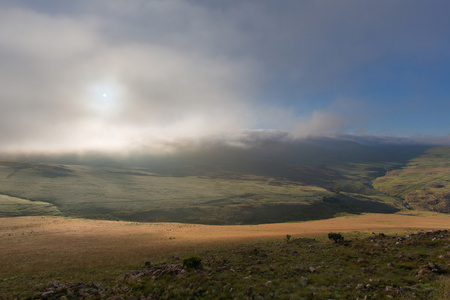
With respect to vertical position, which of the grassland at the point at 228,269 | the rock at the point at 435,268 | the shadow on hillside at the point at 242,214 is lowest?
the shadow on hillside at the point at 242,214

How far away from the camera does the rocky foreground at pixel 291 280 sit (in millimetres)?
11484

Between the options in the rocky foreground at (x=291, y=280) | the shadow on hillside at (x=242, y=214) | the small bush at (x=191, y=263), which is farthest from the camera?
the shadow on hillside at (x=242, y=214)

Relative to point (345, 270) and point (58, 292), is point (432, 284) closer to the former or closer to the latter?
point (345, 270)

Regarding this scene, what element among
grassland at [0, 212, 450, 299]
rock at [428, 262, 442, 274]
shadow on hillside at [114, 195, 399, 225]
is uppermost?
rock at [428, 262, 442, 274]

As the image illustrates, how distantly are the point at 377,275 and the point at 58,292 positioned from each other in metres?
20.3

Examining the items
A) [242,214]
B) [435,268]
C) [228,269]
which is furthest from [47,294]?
[242,214]

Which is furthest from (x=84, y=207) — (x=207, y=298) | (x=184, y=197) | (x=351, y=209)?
(x=351, y=209)

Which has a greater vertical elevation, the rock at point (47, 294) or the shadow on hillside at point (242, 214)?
the rock at point (47, 294)

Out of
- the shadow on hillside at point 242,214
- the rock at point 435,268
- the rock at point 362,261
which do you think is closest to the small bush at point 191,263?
the rock at point 362,261

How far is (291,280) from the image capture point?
546 inches

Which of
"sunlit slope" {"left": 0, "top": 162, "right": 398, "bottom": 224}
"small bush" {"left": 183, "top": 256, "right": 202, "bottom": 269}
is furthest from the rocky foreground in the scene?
"sunlit slope" {"left": 0, "top": 162, "right": 398, "bottom": 224}

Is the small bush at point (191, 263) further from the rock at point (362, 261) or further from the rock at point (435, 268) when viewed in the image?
the rock at point (435, 268)

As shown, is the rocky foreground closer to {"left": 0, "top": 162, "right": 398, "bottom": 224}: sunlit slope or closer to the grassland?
the grassland

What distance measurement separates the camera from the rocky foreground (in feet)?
37.7
